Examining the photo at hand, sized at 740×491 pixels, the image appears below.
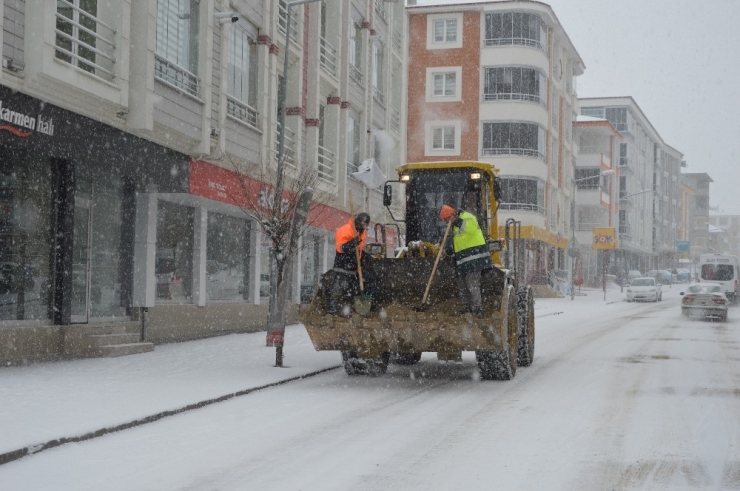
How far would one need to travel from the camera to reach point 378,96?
31625mm

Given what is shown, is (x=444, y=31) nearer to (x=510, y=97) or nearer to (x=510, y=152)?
(x=510, y=97)

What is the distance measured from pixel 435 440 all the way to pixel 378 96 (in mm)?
24996

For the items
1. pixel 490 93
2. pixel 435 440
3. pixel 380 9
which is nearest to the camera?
pixel 435 440

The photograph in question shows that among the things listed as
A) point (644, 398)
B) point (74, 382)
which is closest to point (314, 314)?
point (74, 382)

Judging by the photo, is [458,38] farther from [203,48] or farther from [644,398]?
[644,398]

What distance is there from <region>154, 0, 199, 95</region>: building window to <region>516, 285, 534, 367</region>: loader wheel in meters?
7.56

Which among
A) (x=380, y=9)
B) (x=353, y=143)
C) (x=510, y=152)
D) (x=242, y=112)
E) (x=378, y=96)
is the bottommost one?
(x=242, y=112)

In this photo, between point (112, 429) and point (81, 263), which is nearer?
point (112, 429)

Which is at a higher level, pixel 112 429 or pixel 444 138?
pixel 444 138

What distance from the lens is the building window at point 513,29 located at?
47000mm

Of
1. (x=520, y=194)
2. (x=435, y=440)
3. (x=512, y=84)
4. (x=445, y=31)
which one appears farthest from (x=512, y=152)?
(x=435, y=440)

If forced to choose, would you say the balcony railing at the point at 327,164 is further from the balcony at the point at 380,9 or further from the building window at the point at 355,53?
the balcony at the point at 380,9

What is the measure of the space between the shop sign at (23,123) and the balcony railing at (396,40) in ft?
73.0

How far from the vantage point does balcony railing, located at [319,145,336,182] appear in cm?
Answer: 2511
